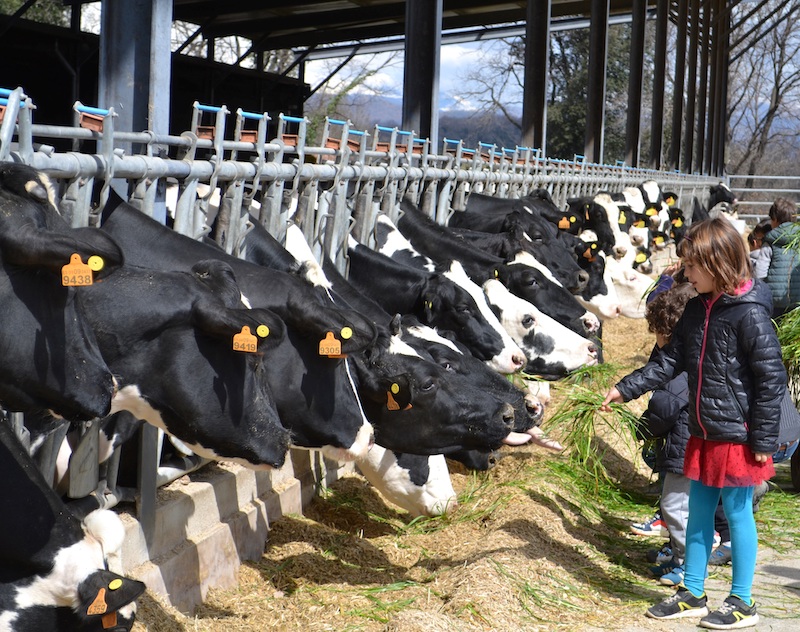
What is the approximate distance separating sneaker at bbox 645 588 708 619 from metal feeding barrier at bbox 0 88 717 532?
2138mm

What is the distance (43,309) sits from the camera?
2846 mm

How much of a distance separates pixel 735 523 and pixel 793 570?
43.4 inches

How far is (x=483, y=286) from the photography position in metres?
7.81

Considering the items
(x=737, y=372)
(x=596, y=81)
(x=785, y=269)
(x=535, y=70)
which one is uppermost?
(x=596, y=81)

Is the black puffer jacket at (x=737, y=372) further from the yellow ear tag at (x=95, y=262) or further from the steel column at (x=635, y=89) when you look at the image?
→ the steel column at (x=635, y=89)

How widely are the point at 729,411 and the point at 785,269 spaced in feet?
14.1

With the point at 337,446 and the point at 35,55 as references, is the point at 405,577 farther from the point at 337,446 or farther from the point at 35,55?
the point at 35,55

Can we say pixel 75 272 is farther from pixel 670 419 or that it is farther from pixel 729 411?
pixel 670 419

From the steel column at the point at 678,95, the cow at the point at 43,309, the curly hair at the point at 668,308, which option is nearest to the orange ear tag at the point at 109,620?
the cow at the point at 43,309

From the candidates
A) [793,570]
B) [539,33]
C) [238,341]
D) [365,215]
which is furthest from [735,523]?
[539,33]

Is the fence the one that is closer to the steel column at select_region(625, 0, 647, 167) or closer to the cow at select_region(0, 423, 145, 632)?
the steel column at select_region(625, 0, 647, 167)

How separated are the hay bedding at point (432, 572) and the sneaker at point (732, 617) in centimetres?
21

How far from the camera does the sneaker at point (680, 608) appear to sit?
481 cm

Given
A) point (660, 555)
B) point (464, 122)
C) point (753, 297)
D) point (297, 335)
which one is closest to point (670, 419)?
point (660, 555)
